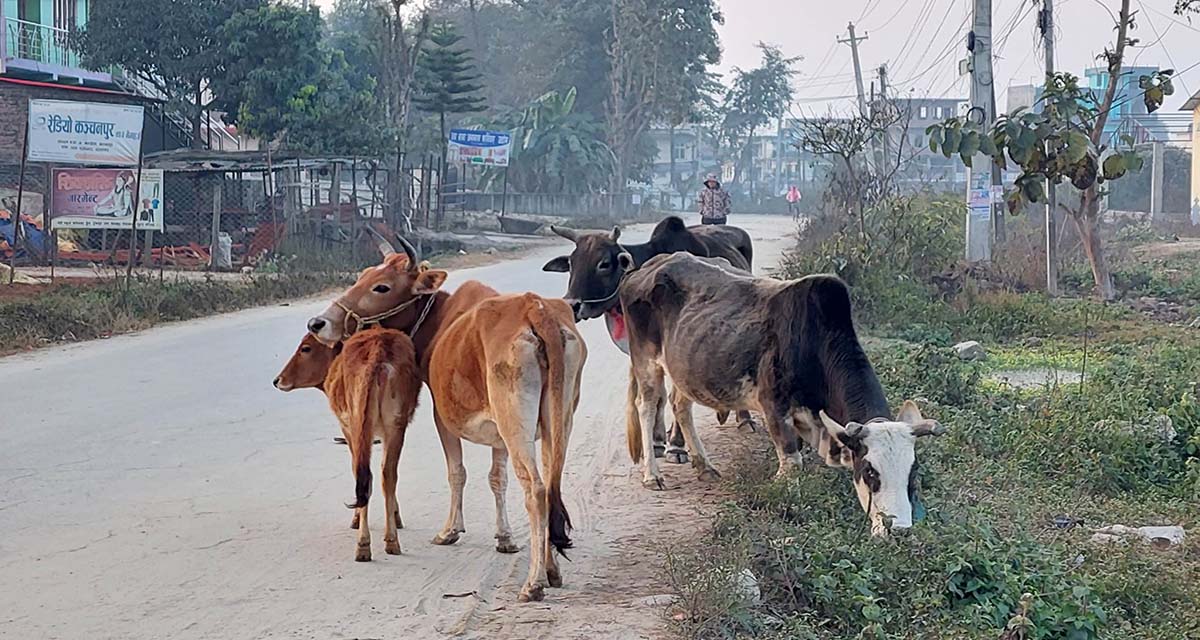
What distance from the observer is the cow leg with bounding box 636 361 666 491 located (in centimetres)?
891

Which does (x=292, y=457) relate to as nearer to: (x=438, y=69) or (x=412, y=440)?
(x=412, y=440)

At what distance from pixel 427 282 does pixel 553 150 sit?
49.6m

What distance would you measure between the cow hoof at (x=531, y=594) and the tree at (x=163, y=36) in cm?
2841

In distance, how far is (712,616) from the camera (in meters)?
5.51

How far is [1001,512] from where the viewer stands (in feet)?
25.0

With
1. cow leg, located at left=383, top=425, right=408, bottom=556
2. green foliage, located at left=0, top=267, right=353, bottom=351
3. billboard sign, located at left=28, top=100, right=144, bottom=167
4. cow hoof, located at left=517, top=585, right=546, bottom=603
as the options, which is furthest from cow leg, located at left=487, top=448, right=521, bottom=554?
billboard sign, located at left=28, top=100, right=144, bottom=167

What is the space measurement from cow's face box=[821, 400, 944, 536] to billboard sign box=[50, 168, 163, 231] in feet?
53.1

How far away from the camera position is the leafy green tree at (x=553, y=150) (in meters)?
56.0

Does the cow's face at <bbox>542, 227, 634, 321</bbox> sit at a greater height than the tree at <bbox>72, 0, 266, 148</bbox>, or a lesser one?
lesser

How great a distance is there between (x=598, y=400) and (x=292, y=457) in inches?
135

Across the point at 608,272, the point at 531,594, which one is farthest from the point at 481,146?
the point at 531,594

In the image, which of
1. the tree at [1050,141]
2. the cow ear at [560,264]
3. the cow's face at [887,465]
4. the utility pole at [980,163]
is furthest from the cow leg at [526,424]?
the utility pole at [980,163]

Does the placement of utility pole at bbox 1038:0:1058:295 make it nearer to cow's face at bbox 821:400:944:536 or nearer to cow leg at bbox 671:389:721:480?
cow leg at bbox 671:389:721:480

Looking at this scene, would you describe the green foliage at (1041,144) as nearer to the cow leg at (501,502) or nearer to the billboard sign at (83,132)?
the cow leg at (501,502)
